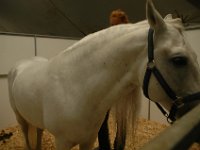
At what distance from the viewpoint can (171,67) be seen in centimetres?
79

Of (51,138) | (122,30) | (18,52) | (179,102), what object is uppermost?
(122,30)

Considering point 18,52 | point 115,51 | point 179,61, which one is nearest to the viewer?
point 179,61

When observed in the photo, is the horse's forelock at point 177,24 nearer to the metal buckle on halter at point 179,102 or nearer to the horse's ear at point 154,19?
the horse's ear at point 154,19

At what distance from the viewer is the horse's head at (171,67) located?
0.77m

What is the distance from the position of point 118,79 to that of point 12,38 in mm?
1764

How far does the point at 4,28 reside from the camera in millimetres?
2699

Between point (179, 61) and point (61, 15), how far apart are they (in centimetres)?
224

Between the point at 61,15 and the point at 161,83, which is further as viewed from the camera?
the point at 61,15

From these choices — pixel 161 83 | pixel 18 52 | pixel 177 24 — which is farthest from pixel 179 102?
pixel 18 52

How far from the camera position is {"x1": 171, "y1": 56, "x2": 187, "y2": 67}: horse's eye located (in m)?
0.77

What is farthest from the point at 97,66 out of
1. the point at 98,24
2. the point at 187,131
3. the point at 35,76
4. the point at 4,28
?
the point at 4,28

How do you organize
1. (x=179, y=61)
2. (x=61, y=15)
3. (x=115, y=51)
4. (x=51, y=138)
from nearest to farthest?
(x=179, y=61) → (x=115, y=51) → (x=51, y=138) → (x=61, y=15)

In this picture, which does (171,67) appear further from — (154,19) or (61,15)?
(61,15)

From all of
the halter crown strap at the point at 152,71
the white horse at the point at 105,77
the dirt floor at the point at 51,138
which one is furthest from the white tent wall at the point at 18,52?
the halter crown strap at the point at 152,71
